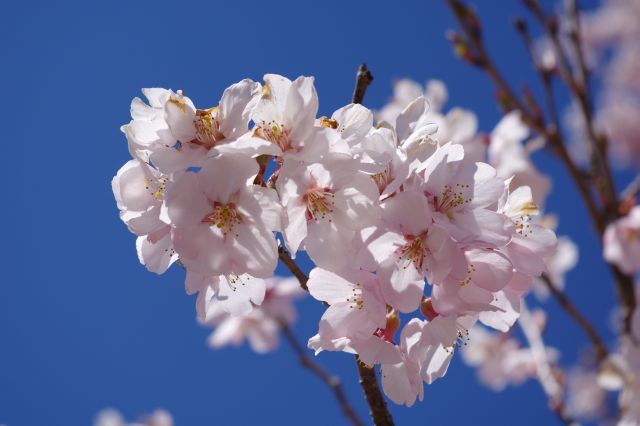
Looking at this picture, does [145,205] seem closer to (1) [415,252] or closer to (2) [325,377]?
(1) [415,252]

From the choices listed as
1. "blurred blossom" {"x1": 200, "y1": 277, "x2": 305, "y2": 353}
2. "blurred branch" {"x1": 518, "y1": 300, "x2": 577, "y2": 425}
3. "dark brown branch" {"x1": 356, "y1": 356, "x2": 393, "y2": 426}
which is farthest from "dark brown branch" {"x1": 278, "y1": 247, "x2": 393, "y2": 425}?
"blurred blossom" {"x1": 200, "y1": 277, "x2": 305, "y2": 353}

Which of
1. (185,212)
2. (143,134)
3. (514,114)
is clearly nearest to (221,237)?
(185,212)

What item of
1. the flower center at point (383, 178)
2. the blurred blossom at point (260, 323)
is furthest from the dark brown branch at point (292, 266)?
the blurred blossom at point (260, 323)

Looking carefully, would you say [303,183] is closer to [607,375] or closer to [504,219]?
[504,219]

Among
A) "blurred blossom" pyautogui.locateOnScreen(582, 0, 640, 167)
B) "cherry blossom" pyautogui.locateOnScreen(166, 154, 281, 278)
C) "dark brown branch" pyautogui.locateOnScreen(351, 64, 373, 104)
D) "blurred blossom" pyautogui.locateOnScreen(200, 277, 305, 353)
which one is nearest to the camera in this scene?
"cherry blossom" pyautogui.locateOnScreen(166, 154, 281, 278)

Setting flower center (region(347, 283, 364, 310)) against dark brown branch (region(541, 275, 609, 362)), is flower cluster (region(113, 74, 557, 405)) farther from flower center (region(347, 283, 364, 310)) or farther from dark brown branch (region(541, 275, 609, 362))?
dark brown branch (region(541, 275, 609, 362))

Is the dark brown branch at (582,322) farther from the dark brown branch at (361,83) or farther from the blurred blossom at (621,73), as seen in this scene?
the blurred blossom at (621,73)
